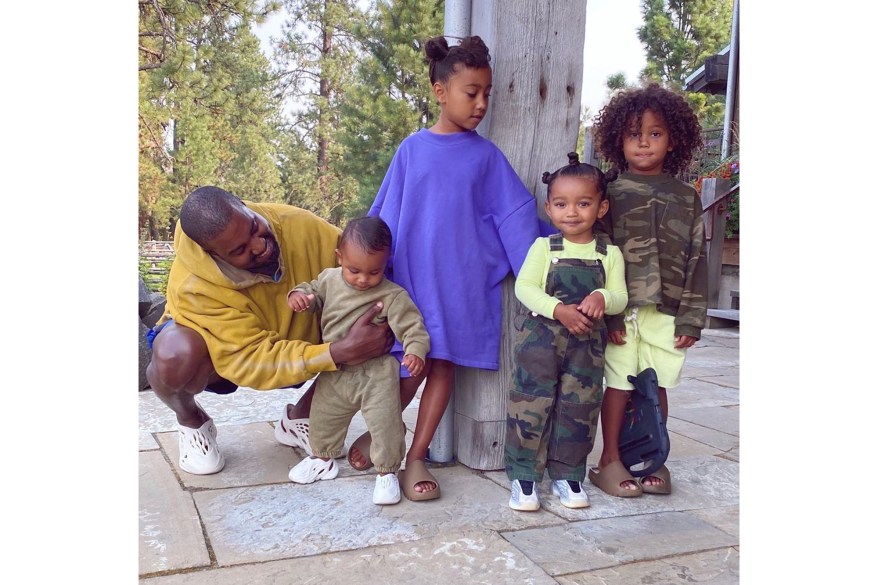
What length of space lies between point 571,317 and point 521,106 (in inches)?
31.1

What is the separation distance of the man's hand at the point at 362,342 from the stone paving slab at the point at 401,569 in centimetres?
64

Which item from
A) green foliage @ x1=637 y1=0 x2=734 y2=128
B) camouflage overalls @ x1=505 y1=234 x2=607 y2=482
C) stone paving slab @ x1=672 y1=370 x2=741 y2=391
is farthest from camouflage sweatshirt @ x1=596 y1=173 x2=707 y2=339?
green foliage @ x1=637 y1=0 x2=734 y2=128

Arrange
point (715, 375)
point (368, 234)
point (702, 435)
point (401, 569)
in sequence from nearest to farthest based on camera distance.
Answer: point (401, 569), point (368, 234), point (702, 435), point (715, 375)

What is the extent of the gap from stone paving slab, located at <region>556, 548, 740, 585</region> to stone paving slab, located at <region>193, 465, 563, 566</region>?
0.37 m

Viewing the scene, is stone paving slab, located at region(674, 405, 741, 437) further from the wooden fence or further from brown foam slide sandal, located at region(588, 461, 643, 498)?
the wooden fence

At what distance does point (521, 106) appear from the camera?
2.61m

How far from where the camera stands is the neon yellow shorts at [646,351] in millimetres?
2535

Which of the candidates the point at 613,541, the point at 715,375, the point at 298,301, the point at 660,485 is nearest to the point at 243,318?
the point at 298,301

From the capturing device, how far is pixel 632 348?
2.54 metres

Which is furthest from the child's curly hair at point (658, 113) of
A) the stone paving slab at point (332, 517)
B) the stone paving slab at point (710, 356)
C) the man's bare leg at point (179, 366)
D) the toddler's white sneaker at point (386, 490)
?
the stone paving slab at point (710, 356)

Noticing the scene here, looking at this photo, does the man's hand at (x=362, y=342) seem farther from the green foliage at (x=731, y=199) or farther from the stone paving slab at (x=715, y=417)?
the green foliage at (x=731, y=199)

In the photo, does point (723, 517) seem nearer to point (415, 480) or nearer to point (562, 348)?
point (562, 348)

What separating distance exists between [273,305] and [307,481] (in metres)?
0.61

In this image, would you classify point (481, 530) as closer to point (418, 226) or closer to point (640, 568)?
point (640, 568)
